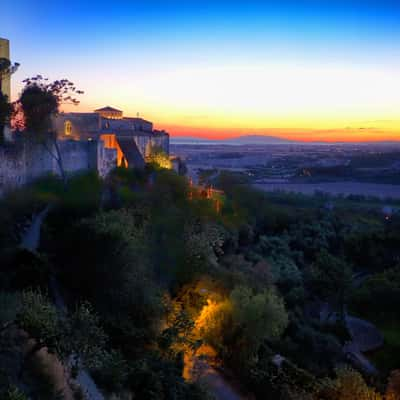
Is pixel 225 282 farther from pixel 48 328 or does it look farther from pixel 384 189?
pixel 384 189

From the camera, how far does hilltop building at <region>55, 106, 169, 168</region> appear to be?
22781 millimetres

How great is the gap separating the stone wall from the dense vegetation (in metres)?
0.55

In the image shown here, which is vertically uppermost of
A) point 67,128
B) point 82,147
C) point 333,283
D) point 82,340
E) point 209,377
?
point 67,128

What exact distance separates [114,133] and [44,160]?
8.36m

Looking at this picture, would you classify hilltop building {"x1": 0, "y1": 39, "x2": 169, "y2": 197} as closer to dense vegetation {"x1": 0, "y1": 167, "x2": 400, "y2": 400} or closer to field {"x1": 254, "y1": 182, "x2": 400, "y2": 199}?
dense vegetation {"x1": 0, "y1": 167, "x2": 400, "y2": 400}

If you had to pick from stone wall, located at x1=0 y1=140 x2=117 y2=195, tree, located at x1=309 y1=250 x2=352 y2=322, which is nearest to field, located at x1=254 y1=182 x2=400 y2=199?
tree, located at x1=309 y1=250 x2=352 y2=322

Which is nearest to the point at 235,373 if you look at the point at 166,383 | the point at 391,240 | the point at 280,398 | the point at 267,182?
the point at 280,398

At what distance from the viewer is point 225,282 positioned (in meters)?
16.3

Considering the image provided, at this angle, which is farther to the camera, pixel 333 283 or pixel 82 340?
pixel 333 283

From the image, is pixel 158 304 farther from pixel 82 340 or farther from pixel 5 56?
pixel 5 56

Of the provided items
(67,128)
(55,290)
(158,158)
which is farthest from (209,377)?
(158,158)

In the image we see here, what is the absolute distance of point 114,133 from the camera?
25219 mm

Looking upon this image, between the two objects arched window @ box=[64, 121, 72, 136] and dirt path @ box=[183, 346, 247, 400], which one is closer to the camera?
dirt path @ box=[183, 346, 247, 400]

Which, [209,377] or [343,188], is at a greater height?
[343,188]
